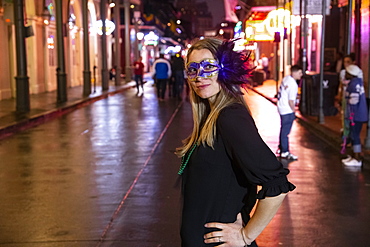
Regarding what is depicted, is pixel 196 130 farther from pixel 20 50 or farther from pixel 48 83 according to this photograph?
pixel 48 83

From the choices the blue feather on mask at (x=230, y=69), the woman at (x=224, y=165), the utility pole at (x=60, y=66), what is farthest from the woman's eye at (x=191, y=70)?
the utility pole at (x=60, y=66)

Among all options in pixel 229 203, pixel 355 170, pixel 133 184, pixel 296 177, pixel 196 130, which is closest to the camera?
pixel 229 203

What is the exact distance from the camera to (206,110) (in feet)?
9.84

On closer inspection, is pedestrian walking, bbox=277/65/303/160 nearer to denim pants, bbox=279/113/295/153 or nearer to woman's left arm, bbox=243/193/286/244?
denim pants, bbox=279/113/295/153

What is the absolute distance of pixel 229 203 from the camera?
2.63 meters

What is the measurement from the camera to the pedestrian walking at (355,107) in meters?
10.0

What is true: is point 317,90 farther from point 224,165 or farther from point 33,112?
point 224,165

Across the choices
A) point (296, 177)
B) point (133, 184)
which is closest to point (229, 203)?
point (133, 184)

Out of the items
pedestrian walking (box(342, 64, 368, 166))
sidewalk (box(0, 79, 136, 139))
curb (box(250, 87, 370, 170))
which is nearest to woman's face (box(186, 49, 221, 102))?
curb (box(250, 87, 370, 170))

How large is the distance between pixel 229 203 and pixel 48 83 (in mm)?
29126

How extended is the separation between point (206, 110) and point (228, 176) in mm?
495

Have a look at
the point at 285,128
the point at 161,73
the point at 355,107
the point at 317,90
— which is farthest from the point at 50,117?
the point at 355,107

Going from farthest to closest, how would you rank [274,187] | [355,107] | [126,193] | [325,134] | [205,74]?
1. [325,134]
2. [355,107]
3. [126,193]
4. [205,74]
5. [274,187]

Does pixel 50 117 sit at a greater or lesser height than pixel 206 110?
lesser
